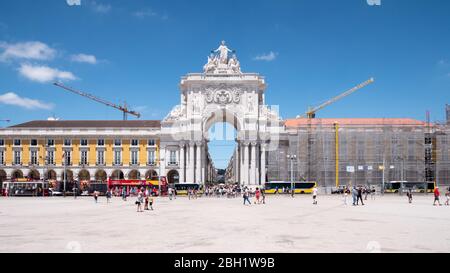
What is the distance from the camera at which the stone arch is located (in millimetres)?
87875

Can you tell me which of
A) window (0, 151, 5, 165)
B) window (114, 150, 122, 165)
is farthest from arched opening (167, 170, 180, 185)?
window (0, 151, 5, 165)

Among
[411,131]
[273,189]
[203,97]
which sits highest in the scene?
[203,97]

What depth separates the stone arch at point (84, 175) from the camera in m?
87.9

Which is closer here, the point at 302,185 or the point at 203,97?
the point at 302,185

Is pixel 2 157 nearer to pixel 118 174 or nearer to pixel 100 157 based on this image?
pixel 100 157

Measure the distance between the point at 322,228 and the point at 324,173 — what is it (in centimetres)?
A: 5914

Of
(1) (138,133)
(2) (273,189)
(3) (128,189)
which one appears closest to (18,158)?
(1) (138,133)

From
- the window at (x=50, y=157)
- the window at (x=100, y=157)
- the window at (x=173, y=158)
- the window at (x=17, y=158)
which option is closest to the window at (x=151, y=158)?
the window at (x=173, y=158)

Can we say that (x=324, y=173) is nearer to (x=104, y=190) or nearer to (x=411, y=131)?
(x=411, y=131)

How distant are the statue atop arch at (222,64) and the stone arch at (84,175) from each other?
29606mm

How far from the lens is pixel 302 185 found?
242 ft

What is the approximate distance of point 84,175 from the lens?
88375 mm
